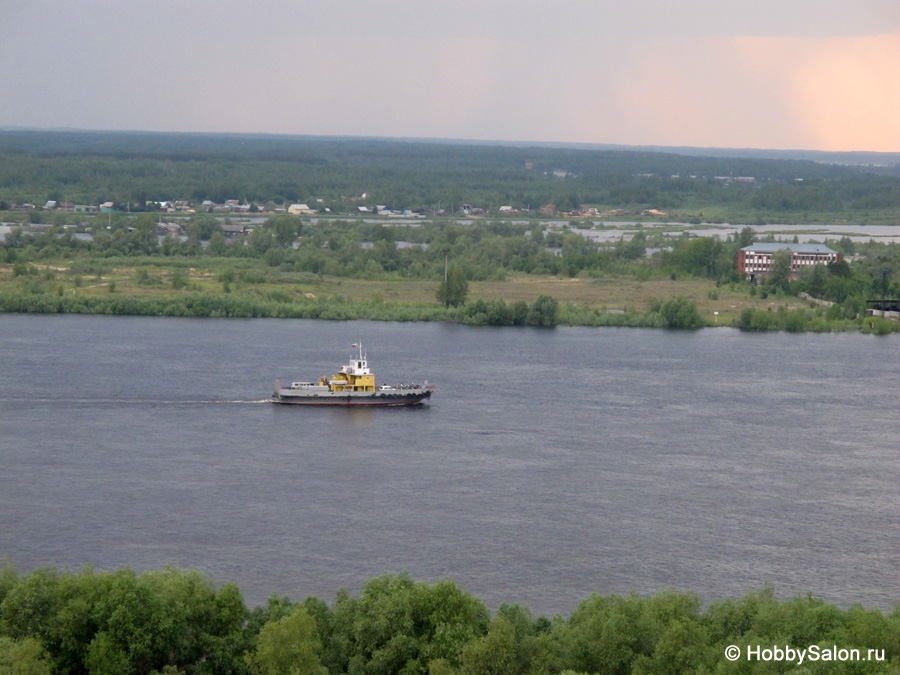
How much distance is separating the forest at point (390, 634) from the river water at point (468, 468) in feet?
7.98

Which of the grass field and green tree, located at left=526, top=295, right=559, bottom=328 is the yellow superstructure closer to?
green tree, located at left=526, top=295, right=559, bottom=328

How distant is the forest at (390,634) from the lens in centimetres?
1060

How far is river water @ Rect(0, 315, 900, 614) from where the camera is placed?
15.3 meters

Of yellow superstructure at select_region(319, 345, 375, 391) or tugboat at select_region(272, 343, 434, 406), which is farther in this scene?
yellow superstructure at select_region(319, 345, 375, 391)

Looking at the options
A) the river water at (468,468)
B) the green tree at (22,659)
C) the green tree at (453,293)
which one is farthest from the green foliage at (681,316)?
the green tree at (22,659)

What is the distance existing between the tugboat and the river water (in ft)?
1.26

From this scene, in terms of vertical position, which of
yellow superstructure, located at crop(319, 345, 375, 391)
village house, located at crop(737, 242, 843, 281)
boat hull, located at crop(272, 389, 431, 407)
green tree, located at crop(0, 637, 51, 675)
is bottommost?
boat hull, located at crop(272, 389, 431, 407)

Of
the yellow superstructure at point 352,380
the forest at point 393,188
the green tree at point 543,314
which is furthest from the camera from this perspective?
the forest at point 393,188

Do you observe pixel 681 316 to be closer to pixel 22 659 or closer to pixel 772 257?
pixel 772 257

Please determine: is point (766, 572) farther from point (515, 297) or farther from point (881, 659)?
point (515, 297)

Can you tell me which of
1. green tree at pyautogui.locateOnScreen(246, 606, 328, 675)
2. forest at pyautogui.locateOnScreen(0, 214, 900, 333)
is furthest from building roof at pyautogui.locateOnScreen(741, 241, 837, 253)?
green tree at pyautogui.locateOnScreen(246, 606, 328, 675)

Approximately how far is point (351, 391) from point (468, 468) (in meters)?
5.88

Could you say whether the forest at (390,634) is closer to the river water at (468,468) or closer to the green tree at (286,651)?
the green tree at (286,651)

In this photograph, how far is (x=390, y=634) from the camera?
11273 millimetres
